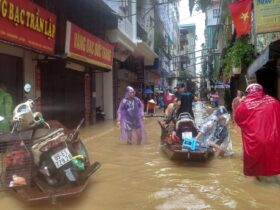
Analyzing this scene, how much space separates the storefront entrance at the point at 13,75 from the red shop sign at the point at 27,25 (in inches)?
44.1

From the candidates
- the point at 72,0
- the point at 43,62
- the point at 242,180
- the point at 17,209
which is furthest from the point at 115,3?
the point at 17,209

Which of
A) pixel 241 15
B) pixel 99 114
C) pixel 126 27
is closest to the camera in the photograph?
pixel 241 15

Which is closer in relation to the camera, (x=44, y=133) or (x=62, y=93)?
(x=44, y=133)

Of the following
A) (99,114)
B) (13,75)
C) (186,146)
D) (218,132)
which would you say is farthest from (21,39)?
(99,114)

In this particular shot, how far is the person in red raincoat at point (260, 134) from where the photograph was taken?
6609 millimetres

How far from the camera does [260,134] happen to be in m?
6.69

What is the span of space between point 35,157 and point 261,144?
3.23 meters

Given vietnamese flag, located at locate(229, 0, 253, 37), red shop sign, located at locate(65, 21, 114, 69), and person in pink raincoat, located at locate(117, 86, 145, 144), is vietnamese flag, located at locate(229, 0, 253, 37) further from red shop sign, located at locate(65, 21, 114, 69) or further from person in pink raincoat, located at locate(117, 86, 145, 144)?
person in pink raincoat, located at locate(117, 86, 145, 144)

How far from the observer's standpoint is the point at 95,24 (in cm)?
1948

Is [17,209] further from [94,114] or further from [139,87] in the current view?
[139,87]

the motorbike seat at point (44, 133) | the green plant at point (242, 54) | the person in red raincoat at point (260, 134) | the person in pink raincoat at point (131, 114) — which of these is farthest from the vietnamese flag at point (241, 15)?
the motorbike seat at point (44, 133)

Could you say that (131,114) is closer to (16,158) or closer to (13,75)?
(13,75)

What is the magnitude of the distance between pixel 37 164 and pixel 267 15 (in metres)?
8.98

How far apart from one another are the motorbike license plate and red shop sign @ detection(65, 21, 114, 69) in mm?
8077
